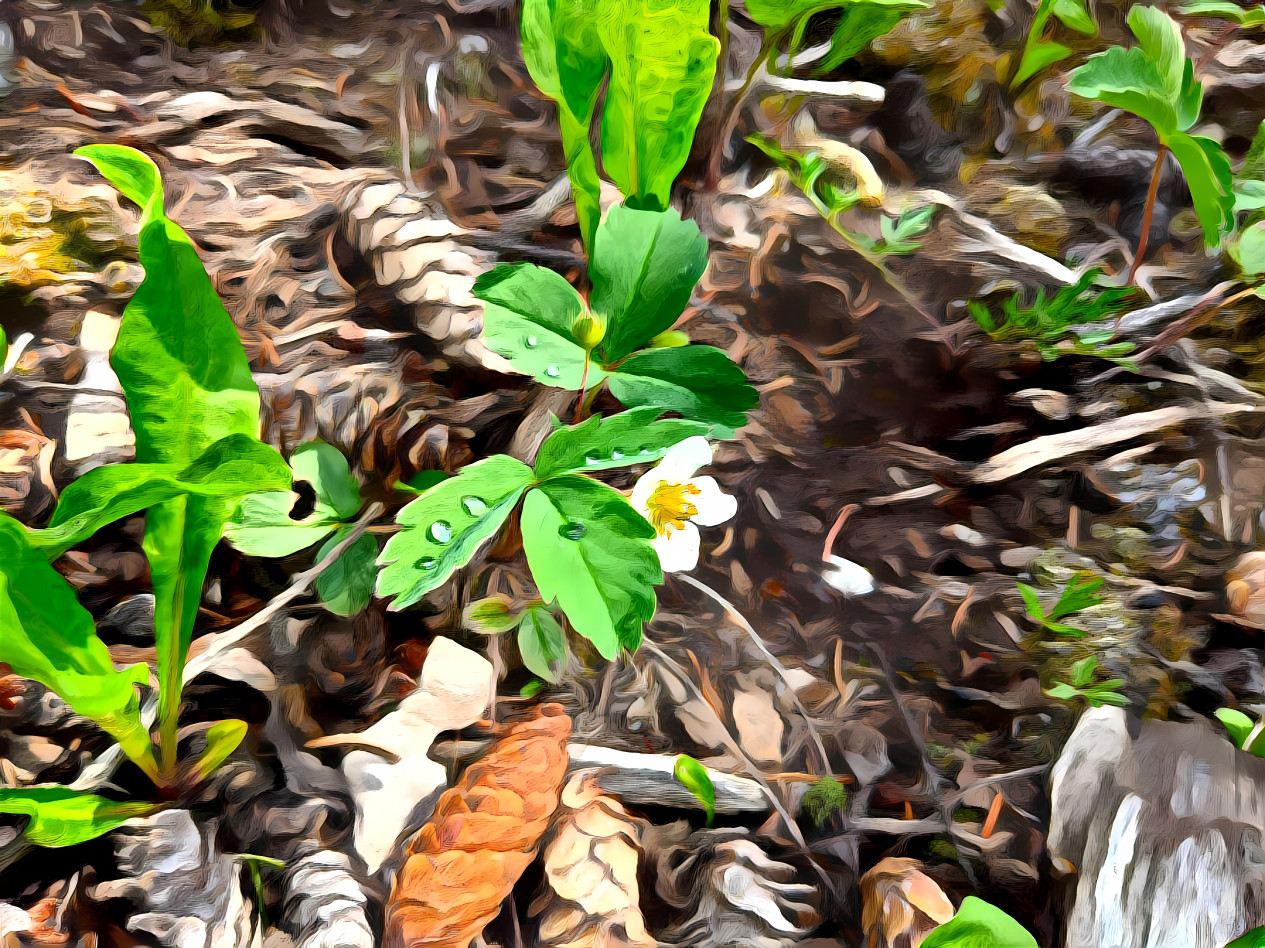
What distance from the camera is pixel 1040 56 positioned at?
1414 mm

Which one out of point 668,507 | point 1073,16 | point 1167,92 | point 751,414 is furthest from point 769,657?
→ point 1073,16

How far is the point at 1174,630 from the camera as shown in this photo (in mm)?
1088

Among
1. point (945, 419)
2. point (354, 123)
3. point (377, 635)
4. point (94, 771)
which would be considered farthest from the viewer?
point (354, 123)

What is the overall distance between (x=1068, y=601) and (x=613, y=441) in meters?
0.69

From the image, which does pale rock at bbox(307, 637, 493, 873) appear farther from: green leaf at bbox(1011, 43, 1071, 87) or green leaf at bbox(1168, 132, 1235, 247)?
green leaf at bbox(1011, 43, 1071, 87)

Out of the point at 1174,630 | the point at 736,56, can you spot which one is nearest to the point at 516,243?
the point at 736,56

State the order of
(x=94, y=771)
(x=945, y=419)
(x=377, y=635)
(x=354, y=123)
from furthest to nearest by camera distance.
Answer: (x=354, y=123)
(x=945, y=419)
(x=377, y=635)
(x=94, y=771)

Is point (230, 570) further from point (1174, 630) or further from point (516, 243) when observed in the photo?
point (1174, 630)

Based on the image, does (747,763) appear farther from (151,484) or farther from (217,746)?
(151,484)

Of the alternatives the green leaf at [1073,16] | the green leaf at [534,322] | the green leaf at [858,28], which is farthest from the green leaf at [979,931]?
the green leaf at [1073,16]

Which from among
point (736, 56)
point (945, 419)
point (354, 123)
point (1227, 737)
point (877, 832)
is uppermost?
point (736, 56)

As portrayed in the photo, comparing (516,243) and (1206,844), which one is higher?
(516,243)

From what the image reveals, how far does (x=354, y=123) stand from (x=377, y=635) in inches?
37.6

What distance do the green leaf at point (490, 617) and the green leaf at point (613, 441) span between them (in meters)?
0.21
